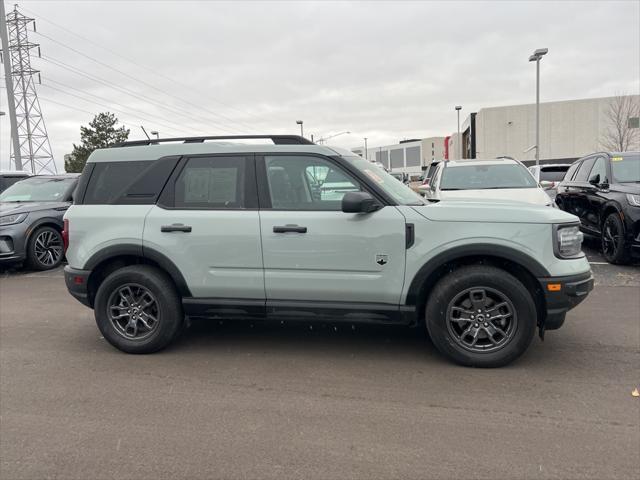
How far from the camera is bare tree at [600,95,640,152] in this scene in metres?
45.1

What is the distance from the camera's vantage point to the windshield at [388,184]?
4.28 metres

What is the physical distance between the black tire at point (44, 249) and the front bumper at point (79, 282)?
4.71 m

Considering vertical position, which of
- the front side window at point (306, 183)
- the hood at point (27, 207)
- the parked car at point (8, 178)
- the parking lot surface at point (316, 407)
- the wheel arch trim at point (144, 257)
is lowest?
A: the parking lot surface at point (316, 407)

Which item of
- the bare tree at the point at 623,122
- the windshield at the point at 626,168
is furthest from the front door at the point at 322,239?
the bare tree at the point at 623,122

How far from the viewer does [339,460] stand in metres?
2.87

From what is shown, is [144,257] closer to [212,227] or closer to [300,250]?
[212,227]

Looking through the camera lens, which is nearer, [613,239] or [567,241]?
[567,241]

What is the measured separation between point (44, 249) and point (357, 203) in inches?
281

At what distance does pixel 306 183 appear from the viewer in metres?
4.32

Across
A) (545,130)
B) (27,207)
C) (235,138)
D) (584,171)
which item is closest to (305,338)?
(235,138)

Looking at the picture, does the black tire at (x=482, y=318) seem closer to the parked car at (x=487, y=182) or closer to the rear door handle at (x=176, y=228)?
the rear door handle at (x=176, y=228)

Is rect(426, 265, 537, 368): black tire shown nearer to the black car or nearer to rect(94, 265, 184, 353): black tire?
rect(94, 265, 184, 353): black tire

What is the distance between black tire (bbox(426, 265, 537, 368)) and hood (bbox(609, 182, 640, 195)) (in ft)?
15.3

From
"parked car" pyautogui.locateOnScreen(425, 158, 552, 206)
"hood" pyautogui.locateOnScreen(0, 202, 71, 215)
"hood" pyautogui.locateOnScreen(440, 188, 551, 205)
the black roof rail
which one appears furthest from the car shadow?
"hood" pyautogui.locateOnScreen(0, 202, 71, 215)
